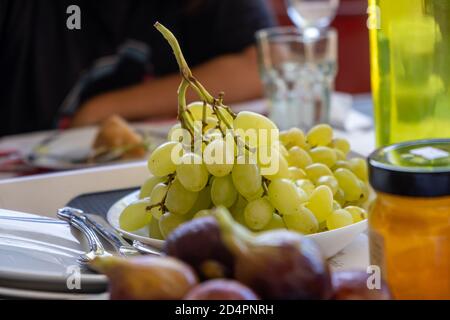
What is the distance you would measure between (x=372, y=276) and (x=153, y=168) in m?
0.21

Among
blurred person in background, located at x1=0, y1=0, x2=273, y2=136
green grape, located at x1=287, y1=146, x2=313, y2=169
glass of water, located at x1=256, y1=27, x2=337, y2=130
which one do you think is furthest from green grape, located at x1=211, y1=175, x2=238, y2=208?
blurred person in background, located at x1=0, y1=0, x2=273, y2=136

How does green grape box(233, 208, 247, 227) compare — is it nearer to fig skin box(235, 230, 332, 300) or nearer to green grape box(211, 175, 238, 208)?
green grape box(211, 175, 238, 208)

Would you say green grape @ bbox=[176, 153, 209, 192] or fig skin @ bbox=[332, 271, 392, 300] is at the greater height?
green grape @ bbox=[176, 153, 209, 192]

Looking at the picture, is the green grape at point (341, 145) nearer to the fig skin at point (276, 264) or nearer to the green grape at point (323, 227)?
the green grape at point (323, 227)

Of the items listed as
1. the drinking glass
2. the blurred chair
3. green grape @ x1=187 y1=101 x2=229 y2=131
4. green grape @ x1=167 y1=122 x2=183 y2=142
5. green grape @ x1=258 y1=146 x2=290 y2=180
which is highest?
the drinking glass

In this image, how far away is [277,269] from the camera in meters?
0.31

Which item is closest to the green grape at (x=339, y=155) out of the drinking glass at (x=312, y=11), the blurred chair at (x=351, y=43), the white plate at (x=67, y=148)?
the white plate at (x=67, y=148)

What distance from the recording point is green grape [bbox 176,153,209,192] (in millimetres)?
467

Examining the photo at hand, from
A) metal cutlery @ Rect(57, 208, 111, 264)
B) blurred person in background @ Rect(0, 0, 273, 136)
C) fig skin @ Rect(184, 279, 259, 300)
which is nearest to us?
fig skin @ Rect(184, 279, 259, 300)

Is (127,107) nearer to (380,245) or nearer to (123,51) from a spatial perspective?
(123,51)

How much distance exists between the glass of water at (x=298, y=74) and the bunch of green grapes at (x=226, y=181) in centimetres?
→ 59

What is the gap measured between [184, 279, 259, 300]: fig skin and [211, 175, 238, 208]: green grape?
0.55 feet

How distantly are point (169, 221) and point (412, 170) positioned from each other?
0.19 m

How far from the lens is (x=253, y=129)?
1.60 feet
